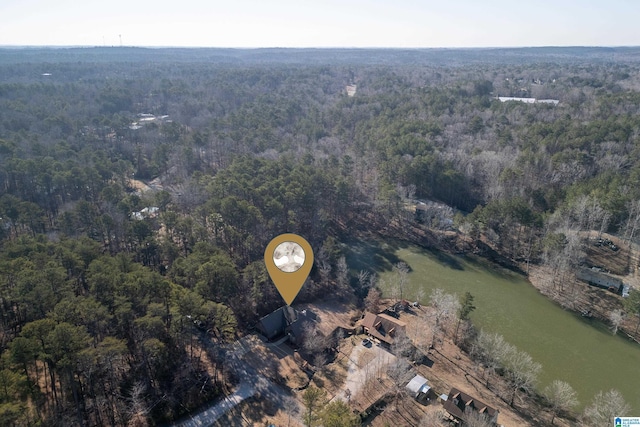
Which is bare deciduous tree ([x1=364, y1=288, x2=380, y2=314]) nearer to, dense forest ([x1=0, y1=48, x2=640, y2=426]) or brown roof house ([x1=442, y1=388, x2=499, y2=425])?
dense forest ([x1=0, y1=48, x2=640, y2=426])

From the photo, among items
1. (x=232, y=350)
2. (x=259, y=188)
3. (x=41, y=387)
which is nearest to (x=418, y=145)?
(x=259, y=188)

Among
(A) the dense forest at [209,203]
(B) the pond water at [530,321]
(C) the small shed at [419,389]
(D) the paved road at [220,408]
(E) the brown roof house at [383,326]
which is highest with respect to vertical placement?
(A) the dense forest at [209,203]

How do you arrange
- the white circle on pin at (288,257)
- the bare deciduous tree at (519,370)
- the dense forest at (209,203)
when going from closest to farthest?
1. the dense forest at (209,203)
2. the bare deciduous tree at (519,370)
3. the white circle on pin at (288,257)

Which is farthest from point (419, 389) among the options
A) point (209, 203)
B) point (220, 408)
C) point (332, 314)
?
point (209, 203)

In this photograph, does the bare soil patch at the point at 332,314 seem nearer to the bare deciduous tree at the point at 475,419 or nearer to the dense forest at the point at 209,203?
the dense forest at the point at 209,203

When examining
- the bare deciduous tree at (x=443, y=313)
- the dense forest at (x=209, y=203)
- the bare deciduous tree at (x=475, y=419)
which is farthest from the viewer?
the bare deciduous tree at (x=443, y=313)

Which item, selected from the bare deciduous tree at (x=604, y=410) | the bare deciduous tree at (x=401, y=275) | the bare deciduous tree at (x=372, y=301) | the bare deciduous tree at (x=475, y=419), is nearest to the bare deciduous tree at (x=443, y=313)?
the bare deciduous tree at (x=401, y=275)

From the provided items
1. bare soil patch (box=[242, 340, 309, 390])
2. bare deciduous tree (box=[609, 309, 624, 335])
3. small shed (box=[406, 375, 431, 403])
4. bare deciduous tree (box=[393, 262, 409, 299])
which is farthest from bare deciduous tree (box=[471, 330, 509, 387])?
bare soil patch (box=[242, 340, 309, 390])

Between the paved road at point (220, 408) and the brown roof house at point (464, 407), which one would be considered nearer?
the paved road at point (220, 408)
